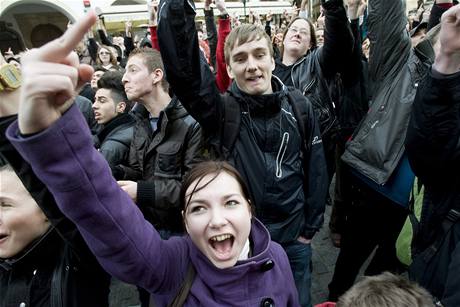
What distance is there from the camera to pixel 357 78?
2521 mm

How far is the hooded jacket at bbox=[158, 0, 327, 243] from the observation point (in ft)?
4.99

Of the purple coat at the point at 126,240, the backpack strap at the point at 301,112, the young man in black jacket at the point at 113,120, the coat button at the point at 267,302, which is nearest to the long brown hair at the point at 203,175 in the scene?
the purple coat at the point at 126,240

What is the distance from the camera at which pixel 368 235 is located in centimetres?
217

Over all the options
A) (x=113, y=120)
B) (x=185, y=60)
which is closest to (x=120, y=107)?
(x=113, y=120)

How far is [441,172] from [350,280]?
1.27m

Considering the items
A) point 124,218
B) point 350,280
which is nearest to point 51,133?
point 124,218

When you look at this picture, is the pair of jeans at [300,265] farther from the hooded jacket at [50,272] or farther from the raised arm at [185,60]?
the hooded jacket at [50,272]

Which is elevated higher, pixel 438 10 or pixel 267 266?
Answer: pixel 438 10

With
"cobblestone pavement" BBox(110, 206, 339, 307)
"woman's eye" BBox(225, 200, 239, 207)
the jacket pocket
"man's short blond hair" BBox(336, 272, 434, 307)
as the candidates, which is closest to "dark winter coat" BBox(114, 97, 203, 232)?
the jacket pocket

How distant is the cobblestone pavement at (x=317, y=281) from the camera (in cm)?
269

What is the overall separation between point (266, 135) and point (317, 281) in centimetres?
168

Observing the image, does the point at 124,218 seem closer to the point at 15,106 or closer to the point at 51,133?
the point at 51,133

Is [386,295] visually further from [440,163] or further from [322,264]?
[322,264]

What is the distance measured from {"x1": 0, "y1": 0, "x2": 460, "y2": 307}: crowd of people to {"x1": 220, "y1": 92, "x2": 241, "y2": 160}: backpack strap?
0.01 metres
